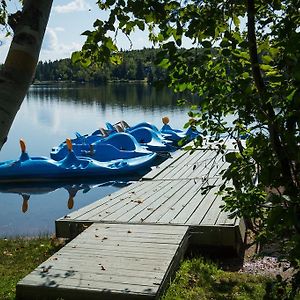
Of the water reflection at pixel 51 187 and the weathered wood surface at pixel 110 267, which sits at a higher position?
the weathered wood surface at pixel 110 267

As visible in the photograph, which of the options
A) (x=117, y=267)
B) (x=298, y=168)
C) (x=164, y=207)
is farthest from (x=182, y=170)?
(x=298, y=168)

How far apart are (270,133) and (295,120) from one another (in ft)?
0.55

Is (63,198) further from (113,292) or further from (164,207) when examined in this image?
(113,292)

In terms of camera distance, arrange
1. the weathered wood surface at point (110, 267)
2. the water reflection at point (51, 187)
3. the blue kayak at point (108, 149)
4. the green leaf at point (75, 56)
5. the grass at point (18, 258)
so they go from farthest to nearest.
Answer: the blue kayak at point (108, 149) → the water reflection at point (51, 187) → the grass at point (18, 258) → the weathered wood surface at point (110, 267) → the green leaf at point (75, 56)

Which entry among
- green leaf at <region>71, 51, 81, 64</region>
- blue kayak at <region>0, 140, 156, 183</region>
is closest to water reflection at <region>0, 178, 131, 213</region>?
blue kayak at <region>0, 140, 156, 183</region>

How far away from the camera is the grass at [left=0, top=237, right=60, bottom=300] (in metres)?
4.33

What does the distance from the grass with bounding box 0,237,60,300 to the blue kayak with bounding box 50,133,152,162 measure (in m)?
9.14

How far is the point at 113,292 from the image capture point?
11.2 feet

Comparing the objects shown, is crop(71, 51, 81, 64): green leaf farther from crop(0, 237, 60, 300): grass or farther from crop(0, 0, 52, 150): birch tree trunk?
crop(0, 237, 60, 300): grass

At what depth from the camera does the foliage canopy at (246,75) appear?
161cm

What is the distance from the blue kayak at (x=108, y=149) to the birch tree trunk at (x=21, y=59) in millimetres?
14206

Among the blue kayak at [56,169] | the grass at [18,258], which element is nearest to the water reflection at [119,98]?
the blue kayak at [56,169]

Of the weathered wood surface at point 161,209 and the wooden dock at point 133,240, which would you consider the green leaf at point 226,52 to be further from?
the weathered wood surface at point 161,209

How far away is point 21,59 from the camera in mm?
1622
